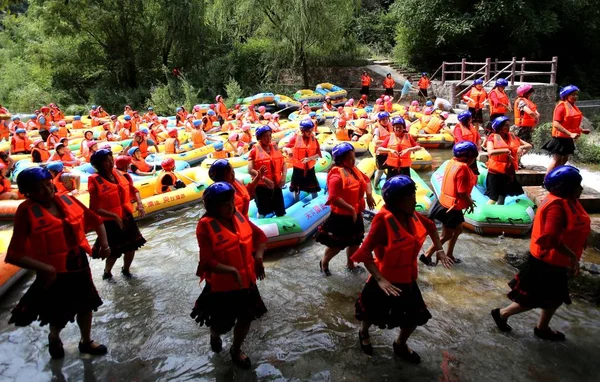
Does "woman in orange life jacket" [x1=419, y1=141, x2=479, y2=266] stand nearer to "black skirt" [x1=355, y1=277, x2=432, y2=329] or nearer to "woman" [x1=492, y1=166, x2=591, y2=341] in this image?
"woman" [x1=492, y1=166, x2=591, y2=341]

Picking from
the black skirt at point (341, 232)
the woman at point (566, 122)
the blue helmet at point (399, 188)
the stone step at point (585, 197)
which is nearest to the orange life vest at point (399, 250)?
A: the blue helmet at point (399, 188)

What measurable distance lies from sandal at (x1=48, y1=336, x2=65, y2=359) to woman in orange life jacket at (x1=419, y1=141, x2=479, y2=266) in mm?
3719

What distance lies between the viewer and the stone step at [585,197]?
21.0 ft

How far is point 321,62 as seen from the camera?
920 inches

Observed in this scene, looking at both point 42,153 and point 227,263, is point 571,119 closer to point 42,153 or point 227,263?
point 227,263

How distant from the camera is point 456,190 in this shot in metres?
4.82

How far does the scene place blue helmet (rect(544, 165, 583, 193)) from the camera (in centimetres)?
323

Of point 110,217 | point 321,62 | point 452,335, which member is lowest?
point 452,335

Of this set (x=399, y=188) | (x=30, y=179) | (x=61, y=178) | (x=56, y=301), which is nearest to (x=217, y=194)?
(x=399, y=188)

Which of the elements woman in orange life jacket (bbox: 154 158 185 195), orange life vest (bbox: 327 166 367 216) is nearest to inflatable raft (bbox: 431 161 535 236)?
orange life vest (bbox: 327 166 367 216)

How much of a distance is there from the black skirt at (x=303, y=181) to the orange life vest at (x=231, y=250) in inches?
131

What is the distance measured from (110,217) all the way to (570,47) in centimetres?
2324

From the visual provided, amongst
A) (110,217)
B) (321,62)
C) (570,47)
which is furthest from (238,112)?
(570,47)

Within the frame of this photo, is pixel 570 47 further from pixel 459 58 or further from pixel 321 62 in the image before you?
pixel 321 62
